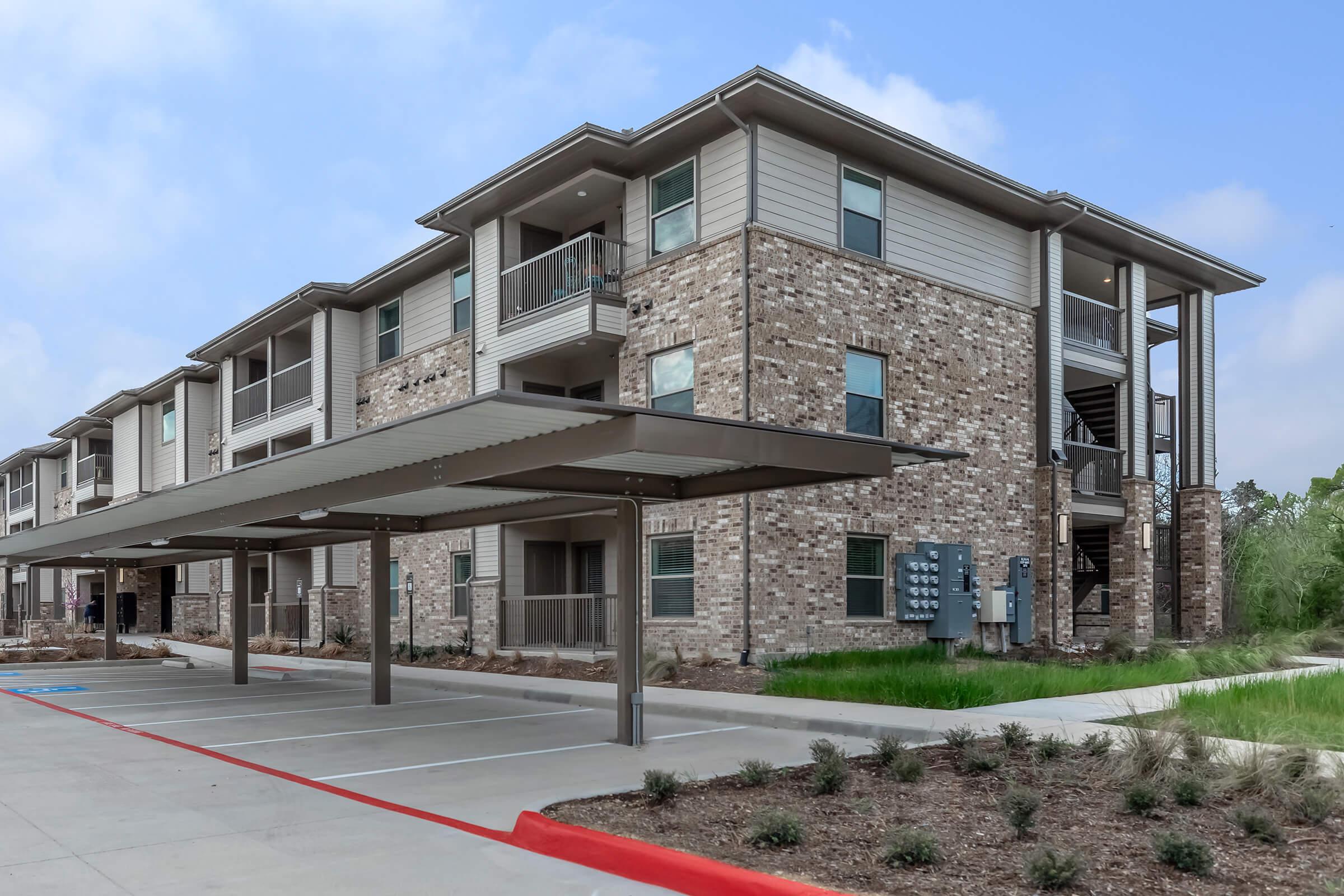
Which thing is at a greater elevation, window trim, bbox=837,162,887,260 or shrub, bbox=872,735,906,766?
window trim, bbox=837,162,887,260

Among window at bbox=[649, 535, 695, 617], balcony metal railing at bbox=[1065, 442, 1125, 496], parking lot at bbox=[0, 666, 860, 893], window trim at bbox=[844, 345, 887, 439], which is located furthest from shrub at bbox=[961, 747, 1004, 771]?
balcony metal railing at bbox=[1065, 442, 1125, 496]

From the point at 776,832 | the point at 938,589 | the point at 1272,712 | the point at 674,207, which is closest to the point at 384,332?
the point at 674,207

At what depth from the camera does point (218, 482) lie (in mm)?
13289

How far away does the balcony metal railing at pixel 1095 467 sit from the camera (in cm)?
2484

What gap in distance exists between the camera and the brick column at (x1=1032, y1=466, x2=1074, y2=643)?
75.4 feet

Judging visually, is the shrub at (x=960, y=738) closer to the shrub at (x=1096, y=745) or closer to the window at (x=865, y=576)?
the shrub at (x=1096, y=745)

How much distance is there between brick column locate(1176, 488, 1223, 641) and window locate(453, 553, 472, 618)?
17.1 metres

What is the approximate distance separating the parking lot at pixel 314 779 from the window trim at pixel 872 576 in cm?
596

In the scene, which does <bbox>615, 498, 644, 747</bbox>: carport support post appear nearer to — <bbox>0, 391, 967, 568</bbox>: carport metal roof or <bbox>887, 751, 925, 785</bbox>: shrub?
<bbox>0, 391, 967, 568</bbox>: carport metal roof

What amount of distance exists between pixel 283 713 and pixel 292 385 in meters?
17.9

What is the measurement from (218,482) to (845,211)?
12.1 metres

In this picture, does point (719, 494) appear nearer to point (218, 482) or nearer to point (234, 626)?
point (218, 482)

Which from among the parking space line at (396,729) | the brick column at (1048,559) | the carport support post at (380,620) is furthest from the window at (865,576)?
the carport support post at (380,620)

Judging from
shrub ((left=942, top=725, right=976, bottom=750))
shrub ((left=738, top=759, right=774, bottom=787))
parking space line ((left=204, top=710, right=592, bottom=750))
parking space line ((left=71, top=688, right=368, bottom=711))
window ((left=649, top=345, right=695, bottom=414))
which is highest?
window ((left=649, top=345, right=695, bottom=414))
